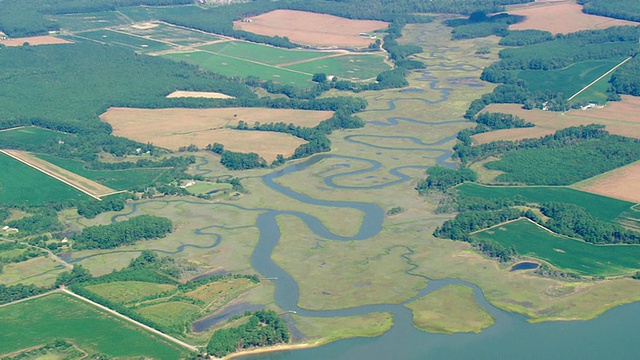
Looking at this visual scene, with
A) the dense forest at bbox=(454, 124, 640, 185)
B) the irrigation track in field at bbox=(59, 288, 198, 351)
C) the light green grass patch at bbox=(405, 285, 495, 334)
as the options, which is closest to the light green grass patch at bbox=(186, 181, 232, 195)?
the irrigation track in field at bbox=(59, 288, 198, 351)

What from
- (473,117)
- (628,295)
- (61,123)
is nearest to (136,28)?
(61,123)

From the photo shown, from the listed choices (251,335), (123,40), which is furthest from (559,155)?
(123,40)

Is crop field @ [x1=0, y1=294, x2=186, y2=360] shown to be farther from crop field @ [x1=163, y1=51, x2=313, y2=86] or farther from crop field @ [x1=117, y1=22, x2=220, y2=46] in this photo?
crop field @ [x1=117, y1=22, x2=220, y2=46]

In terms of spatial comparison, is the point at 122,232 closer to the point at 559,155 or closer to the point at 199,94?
the point at 559,155

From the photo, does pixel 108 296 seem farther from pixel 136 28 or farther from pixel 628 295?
pixel 136 28

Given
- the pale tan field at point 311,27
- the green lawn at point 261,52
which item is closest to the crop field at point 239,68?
the green lawn at point 261,52

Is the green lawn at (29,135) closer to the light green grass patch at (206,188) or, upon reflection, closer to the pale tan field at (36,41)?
the light green grass patch at (206,188)

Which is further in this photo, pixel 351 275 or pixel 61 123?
pixel 61 123
